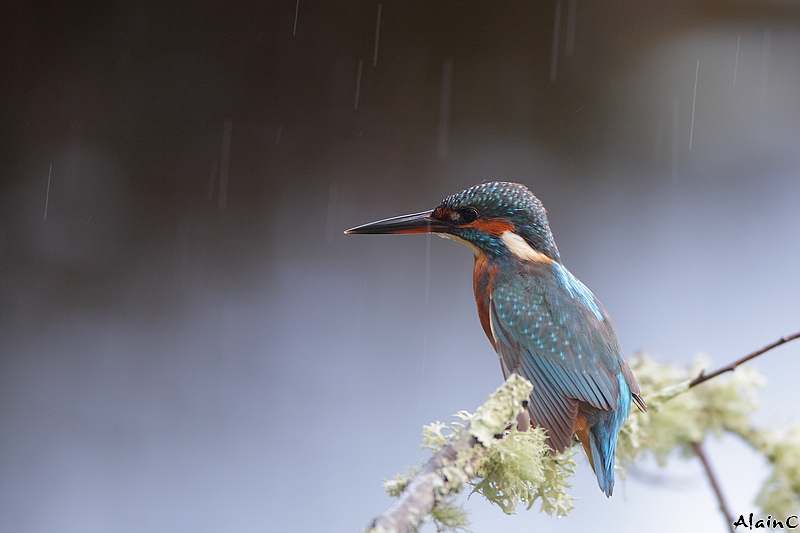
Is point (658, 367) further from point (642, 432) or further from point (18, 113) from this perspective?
point (18, 113)

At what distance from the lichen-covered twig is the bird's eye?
471 millimetres

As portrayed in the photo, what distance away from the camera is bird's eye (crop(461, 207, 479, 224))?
1058mm

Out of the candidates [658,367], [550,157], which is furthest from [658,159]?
[658,367]

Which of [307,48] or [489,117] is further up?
[307,48]

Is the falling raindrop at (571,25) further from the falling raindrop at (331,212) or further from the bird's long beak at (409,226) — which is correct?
the bird's long beak at (409,226)

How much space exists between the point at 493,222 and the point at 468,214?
0.14ft

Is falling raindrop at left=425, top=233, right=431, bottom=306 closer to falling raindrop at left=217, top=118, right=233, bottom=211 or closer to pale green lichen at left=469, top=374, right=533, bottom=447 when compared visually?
falling raindrop at left=217, top=118, right=233, bottom=211

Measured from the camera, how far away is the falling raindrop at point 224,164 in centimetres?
274

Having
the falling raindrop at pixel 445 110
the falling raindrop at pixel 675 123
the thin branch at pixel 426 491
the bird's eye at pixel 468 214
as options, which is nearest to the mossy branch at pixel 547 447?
the thin branch at pixel 426 491

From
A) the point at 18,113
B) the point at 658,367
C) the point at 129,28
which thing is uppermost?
the point at 129,28

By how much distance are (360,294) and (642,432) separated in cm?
196

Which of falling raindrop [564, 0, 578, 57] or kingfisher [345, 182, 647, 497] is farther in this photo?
falling raindrop [564, 0, 578, 57]

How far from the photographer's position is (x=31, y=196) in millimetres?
2707

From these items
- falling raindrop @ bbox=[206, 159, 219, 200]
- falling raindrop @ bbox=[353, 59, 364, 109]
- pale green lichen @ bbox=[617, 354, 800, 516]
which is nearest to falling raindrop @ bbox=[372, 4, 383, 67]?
falling raindrop @ bbox=[353, 59, 364, 109]
